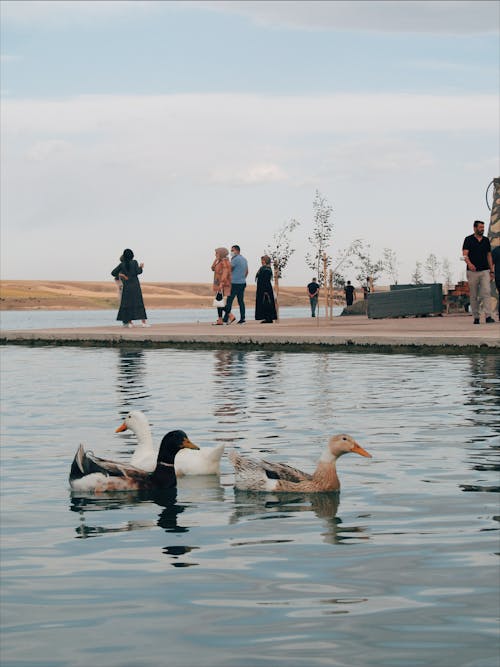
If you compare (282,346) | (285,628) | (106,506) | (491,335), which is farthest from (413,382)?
(285,628)

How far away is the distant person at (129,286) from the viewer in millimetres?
33531

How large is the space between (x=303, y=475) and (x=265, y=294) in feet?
87.2

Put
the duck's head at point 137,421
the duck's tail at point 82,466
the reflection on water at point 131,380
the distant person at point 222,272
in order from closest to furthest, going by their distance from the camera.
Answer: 1. the duck's tail at point 82,466
2. the duck's head at point 137,421
3. the reflection on water at point 131,380
4. the distant person at point 222,272

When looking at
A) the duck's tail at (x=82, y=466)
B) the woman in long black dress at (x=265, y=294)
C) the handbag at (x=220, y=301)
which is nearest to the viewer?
the duck's tail at (x=82, y=466)

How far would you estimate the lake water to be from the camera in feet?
18.2

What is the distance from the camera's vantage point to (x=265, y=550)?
754 cm

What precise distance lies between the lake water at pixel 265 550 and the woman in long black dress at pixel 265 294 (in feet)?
63.7

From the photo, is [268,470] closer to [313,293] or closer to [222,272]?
[222,272]

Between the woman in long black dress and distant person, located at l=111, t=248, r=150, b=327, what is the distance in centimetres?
322

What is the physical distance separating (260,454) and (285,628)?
6047 mm

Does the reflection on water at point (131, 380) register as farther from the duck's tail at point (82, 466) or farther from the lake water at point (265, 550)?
the duck's tail at point (82, 466)

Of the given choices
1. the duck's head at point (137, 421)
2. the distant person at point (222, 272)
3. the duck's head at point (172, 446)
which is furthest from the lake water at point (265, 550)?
the distant person at point (222, 272)

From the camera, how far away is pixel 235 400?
17109 mm

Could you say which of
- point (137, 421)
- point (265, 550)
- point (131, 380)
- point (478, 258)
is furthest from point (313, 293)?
point (265, 550)
